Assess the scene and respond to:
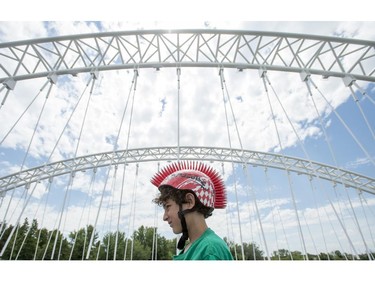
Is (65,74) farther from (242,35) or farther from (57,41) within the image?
(242,35)

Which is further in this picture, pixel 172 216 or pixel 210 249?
pixel 172 216

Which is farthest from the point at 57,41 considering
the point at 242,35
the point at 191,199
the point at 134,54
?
the point at 191,199

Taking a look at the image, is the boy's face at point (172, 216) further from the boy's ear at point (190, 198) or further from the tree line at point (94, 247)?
the tree line at point (94, 247)

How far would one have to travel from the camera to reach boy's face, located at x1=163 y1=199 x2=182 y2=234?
164 centimetres

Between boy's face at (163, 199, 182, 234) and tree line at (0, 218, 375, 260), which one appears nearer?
boy's face at (163, 199, 182, 234)

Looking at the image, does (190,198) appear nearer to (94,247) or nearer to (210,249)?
(210,249)

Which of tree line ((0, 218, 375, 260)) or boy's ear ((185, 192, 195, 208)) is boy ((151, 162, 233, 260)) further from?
tree line ((0, 218, 375, 260))

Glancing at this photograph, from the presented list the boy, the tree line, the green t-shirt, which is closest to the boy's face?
the boy

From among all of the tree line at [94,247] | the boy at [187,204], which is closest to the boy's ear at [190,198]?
the boy at [187,204]

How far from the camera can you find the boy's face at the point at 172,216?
5.37ft

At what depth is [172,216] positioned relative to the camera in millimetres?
1656

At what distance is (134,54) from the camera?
34.8 feet

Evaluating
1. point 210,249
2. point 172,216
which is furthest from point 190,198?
point 210,249

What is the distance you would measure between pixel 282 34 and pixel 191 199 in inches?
388
